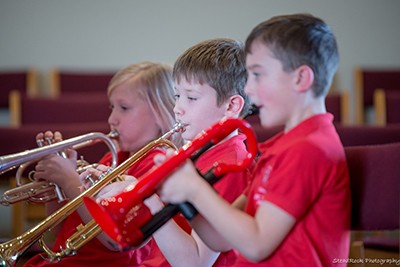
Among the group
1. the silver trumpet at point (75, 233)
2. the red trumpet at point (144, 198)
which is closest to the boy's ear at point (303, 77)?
the red trumpet at point (144, 198)

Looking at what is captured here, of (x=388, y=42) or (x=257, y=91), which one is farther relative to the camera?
(x=388, y=42)

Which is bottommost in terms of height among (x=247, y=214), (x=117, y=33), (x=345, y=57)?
(x=345, y=57)

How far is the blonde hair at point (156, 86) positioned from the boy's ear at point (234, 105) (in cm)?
50

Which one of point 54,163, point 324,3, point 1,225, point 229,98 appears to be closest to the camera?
point 229,98

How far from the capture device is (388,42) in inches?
221

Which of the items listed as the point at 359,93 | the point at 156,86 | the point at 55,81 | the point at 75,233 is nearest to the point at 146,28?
the point at 55,81

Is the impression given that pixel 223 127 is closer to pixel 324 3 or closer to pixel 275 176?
pixel 275 176

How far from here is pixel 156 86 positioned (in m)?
2.23

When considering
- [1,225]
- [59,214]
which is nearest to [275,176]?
[59,214]

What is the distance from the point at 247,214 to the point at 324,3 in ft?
14.9

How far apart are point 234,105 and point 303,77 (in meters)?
0.46

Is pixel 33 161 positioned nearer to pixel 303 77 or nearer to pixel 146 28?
pixel 303 77

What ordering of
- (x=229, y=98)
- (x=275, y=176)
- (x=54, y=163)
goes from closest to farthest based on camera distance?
(x=275, y=176), (x=229, y=98), (x=54, y=163)

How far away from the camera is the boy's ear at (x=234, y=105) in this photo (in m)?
1.70
